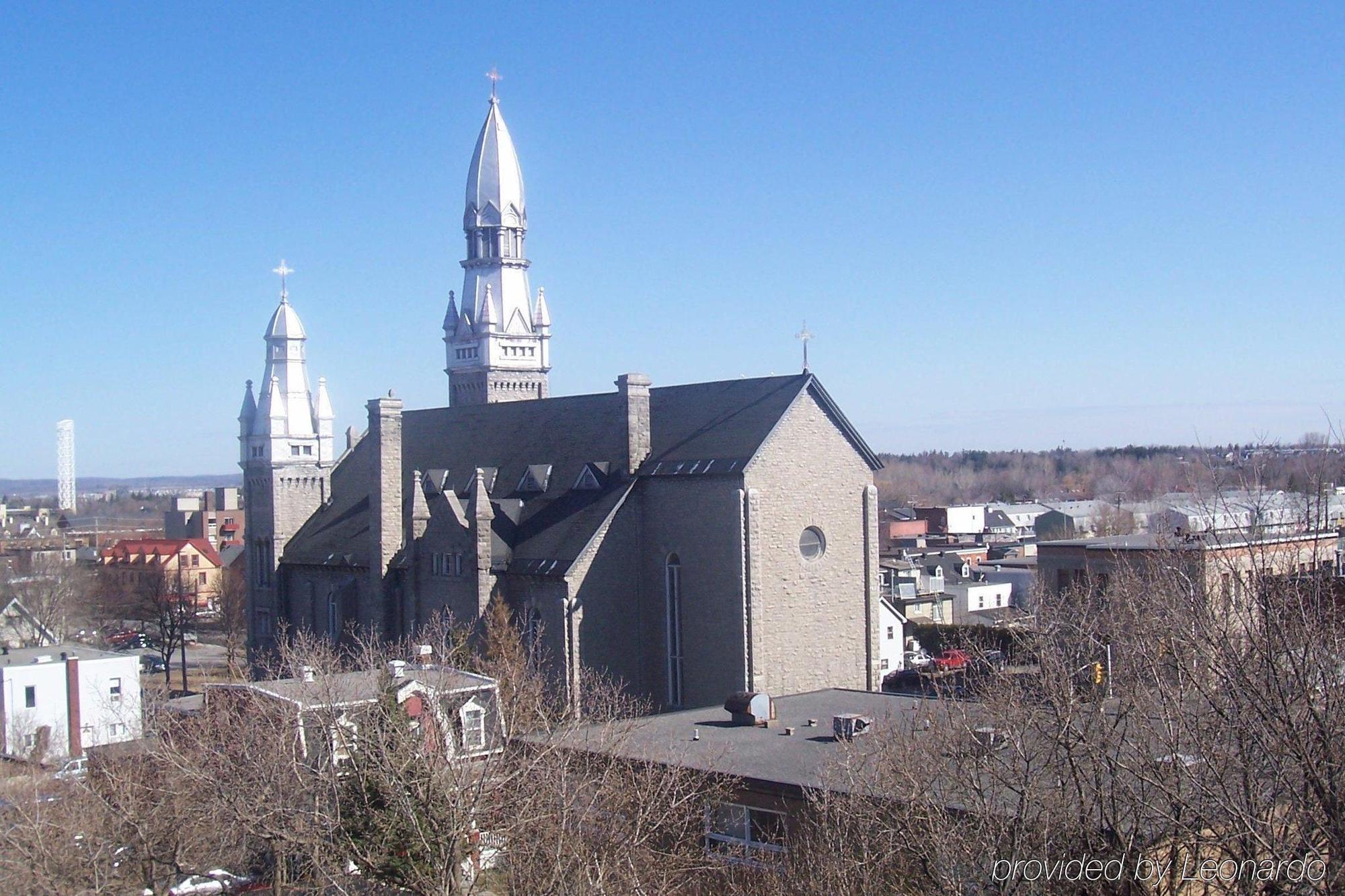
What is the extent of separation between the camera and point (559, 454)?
40875mm

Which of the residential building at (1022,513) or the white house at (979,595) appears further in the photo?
the residential building at (1022,513)

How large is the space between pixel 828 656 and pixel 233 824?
64.5 ft

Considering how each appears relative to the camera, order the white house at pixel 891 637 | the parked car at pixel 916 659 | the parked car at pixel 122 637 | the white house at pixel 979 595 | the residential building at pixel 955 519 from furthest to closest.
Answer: the residential building at pixel 955 519
the parked car at pixel 122 637
the white house at pixel 979 595
the white house at pixel 891 637
the parked car at pixel 916 659

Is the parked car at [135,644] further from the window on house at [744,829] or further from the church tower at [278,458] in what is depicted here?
the window on house at [744,829]

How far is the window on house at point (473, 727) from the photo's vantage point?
2345 centimetres

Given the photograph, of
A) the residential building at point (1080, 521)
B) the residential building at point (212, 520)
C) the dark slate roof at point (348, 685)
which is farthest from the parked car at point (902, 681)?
the residential building at point (212, 520)

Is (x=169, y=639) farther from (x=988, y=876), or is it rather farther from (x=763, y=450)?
(x=988, y=876)

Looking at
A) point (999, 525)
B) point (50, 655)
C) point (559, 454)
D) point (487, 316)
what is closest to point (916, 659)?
point (559, 454)

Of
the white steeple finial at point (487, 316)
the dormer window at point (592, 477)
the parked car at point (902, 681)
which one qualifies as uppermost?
the white steeple finial at point (487, 316)

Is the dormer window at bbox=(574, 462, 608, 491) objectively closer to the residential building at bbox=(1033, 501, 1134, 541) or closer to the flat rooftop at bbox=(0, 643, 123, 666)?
the flat rooftop at bbox=(0, 643, 123, 666)

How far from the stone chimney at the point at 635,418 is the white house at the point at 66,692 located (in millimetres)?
20270

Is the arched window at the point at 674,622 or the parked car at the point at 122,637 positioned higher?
the arched window at the point at 674,622

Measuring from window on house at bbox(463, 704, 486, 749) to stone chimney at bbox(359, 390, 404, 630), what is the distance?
1501cm

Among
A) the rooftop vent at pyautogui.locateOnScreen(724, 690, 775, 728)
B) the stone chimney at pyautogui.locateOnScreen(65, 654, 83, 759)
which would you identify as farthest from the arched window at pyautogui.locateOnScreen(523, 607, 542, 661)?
→ the stone chimney at pyautogui.locateOnScreen(65, 654, 83, 759)
